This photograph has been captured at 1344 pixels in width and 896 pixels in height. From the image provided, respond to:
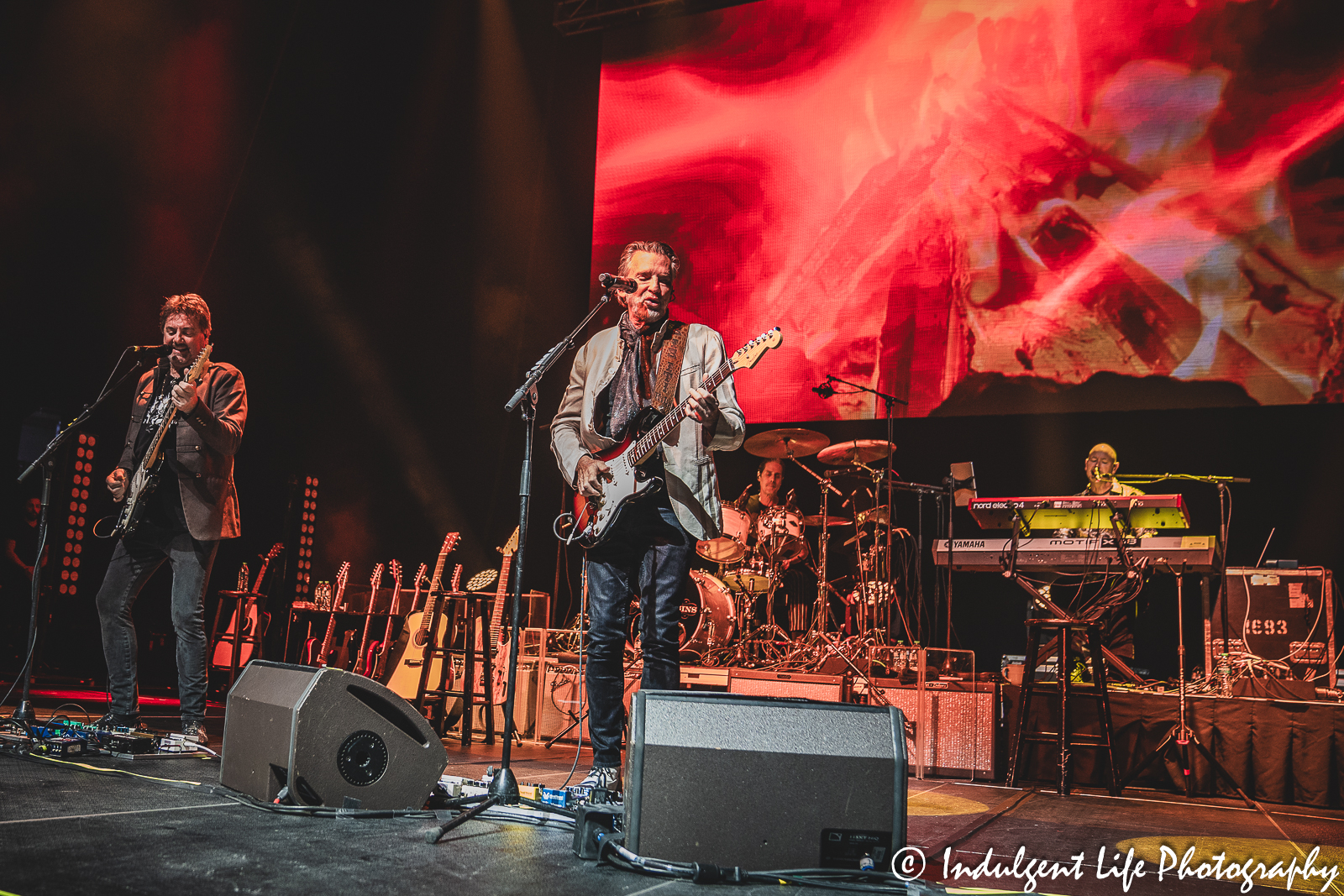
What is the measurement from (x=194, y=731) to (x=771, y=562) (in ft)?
14.3

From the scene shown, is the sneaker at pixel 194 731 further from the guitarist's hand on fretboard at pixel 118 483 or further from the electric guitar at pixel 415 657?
the electric guitar at pixel 415 657

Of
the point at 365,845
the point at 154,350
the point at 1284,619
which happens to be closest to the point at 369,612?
the point at 154,350

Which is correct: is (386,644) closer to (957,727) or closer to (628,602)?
(957,727)

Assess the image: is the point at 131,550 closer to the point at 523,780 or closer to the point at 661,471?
the point at 523,780

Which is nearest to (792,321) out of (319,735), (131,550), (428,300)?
(428,300)

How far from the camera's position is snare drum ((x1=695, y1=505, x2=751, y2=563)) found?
691 centimetres

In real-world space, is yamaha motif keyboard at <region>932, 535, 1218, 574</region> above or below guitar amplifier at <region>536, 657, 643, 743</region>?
above

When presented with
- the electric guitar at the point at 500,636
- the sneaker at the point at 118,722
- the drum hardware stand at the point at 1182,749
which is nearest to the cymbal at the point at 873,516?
the drum hardware stand at the point at 1182,749

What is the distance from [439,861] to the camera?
6.24ft

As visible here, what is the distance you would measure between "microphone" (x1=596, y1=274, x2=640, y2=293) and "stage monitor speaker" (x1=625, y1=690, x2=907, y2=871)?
4.60ft

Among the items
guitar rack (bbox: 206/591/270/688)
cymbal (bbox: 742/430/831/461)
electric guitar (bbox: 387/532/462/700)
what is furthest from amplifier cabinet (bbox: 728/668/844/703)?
guitar rack (bbox: 206/591/270/688)

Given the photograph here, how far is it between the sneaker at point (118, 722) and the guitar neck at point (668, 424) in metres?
2.37

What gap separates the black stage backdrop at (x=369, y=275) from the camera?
20.1 feet

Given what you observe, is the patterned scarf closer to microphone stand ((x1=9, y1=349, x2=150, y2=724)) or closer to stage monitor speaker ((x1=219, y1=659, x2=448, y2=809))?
stage monitor speaker ((x1=219, y1=659, x2=448, y2=809))
